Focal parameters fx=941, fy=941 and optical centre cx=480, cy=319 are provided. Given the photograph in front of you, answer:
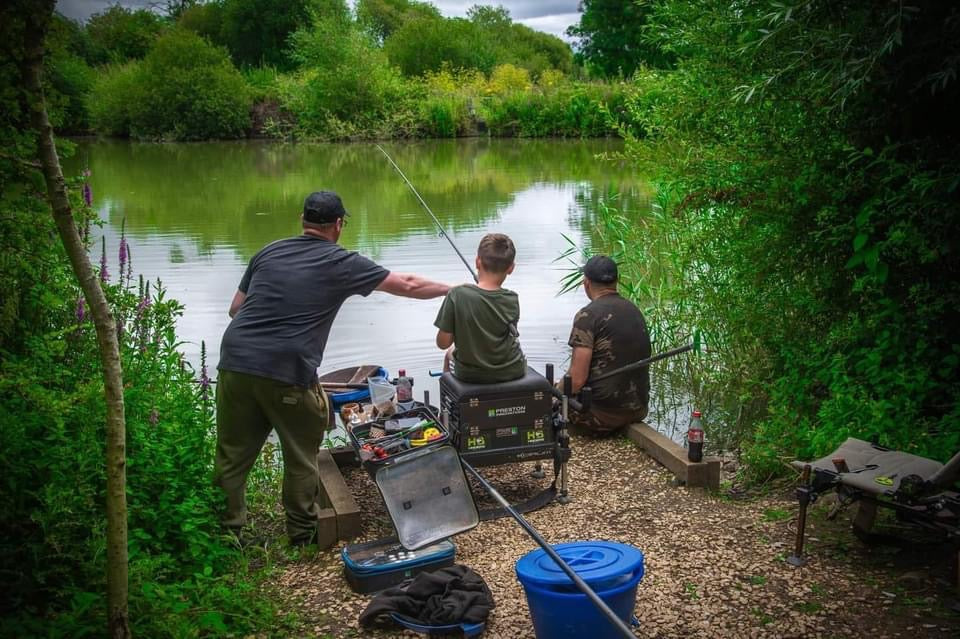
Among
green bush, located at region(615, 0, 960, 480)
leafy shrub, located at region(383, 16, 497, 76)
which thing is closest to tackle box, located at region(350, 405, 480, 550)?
green bush, located at region(615, 0, 960, 480)

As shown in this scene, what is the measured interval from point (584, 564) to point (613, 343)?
2455mm

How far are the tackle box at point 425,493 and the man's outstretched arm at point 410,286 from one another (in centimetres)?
72

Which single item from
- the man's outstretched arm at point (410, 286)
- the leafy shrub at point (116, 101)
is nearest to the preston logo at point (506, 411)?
the man's outstretched arm at point (410, 286)

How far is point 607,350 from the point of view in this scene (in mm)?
5523

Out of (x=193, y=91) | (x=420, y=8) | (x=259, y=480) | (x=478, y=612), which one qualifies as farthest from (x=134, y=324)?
(x=420, y=8)

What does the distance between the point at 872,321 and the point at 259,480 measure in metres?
3.30

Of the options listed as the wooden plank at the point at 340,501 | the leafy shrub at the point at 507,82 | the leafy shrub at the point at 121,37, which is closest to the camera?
the wooden plank at the point at 340,501

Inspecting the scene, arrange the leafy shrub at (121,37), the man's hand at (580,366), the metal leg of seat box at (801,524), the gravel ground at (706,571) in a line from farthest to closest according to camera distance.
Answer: the leafy shrub at (121,37), the man's hand at (580,366), the metal leg of seat box at (801,524), the gravel ground at (706,571)

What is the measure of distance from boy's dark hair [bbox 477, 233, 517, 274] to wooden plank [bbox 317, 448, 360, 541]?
1.32 meters

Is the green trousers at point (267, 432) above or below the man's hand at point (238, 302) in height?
below

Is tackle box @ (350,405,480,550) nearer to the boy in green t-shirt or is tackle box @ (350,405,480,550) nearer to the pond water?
the boy in green t-shirt

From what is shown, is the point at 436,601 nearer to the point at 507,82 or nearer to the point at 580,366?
the point at 580,366

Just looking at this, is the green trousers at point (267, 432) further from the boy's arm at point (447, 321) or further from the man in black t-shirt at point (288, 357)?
the boy's arm at point (447, 321)

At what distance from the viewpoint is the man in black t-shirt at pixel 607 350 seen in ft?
18.1
